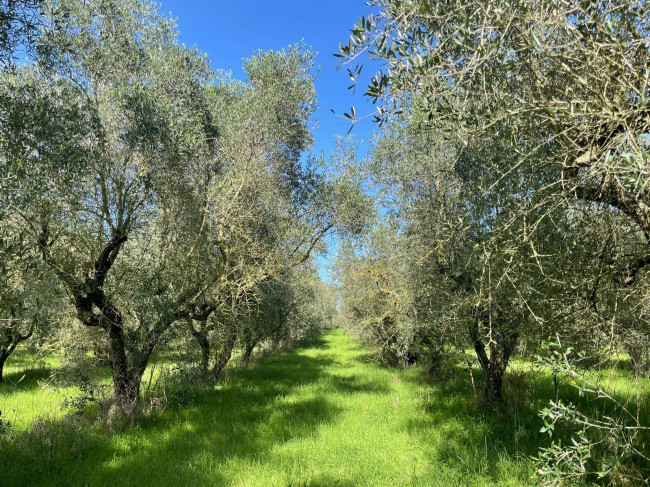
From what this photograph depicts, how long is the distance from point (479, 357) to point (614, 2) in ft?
29.8

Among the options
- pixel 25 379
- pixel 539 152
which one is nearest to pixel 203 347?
pixel 25 379

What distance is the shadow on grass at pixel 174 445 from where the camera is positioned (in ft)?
24.3

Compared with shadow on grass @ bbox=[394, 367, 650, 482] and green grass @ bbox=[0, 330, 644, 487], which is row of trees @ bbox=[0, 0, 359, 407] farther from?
shadow on grass @ bbox=[394, 367, 650, 482]

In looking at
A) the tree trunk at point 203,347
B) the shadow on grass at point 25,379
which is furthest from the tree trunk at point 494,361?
the shadow on grass at point 25,379

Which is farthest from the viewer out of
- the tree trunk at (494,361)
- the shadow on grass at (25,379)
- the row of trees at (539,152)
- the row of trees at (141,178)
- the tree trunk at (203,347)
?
the shadow on grass at (25,379)

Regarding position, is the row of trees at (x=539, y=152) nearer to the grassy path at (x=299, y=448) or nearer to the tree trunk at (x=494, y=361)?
the tree trunk at (x=494, y=361)

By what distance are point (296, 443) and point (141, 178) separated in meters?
8.21

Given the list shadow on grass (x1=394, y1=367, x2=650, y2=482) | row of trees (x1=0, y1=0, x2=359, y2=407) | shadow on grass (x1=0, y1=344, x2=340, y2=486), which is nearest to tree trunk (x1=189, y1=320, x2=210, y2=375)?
row of trees (x1=0, y1=0, x2=359, y2=407)

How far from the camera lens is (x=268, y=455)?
8492mm

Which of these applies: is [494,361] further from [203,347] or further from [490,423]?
[203,347]

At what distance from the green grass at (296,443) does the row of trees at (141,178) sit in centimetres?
209

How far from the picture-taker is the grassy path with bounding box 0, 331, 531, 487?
725cm

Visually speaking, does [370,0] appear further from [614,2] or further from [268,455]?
[268,455]

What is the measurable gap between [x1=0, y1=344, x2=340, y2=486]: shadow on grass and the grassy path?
0.03 meters
